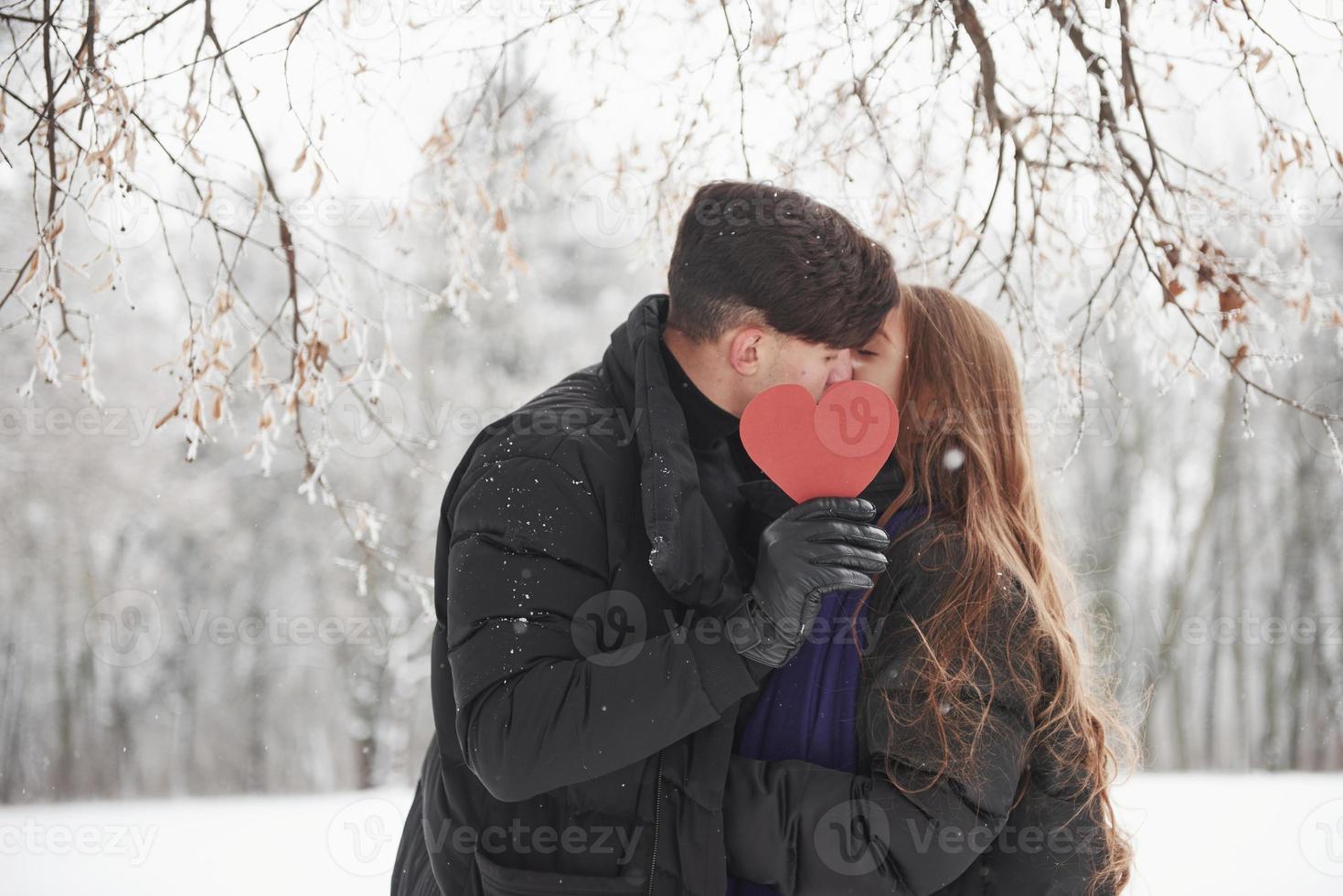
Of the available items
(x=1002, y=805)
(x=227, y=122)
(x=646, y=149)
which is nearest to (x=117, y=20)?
A: (x=227, y=122)

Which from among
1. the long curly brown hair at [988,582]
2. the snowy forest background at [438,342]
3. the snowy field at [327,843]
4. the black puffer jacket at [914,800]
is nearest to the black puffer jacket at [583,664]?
the black puffer jacket at [914,800]

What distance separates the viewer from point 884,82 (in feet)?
9.91

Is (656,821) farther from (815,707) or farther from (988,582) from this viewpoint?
(988,582)

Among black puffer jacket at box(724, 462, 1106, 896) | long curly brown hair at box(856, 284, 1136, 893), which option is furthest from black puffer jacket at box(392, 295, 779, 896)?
long curly brown hair at box(856, 284, 1136, 893)

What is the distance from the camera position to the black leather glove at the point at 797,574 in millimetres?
1420

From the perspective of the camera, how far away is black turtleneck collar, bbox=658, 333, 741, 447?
1.83 meters

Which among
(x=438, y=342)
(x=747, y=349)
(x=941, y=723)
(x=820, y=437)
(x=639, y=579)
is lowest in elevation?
(x=941, y=723)

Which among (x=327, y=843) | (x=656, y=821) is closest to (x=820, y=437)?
(x=656, y=821)

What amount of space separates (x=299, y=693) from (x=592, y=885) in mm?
14356

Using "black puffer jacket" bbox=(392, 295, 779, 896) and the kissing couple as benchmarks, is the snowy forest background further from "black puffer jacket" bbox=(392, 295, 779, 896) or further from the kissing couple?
"black puffer jacket" bbox=(392, 295, 779, 896)

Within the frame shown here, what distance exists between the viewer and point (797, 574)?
4.64ft

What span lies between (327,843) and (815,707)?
15.6ft

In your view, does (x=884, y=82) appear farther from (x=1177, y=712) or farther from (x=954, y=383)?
(x=1177, y=712)

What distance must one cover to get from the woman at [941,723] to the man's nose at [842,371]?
6.1 inches
